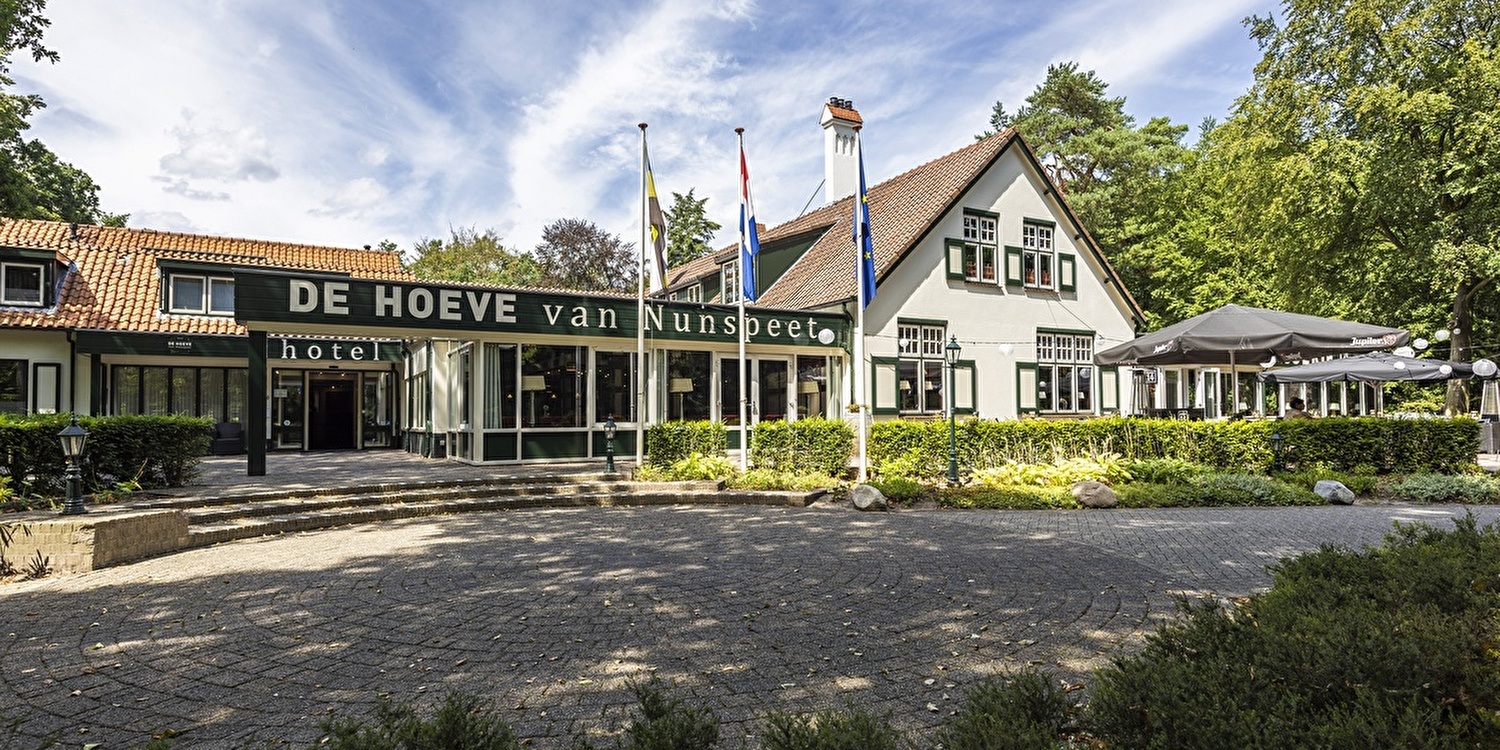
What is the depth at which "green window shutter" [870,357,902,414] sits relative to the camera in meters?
18.6

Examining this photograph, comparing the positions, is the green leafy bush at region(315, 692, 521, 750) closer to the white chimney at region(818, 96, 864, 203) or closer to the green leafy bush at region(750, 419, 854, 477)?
the green leafy bush at region(750, 419, 854, 477)

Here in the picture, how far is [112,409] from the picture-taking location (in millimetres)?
19375

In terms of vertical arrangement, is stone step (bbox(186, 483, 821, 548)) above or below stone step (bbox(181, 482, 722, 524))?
below

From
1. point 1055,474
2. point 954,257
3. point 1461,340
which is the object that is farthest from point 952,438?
point 1461,340

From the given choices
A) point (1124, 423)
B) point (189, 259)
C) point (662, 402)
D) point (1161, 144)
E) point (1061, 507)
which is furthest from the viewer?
point (1161, 144)

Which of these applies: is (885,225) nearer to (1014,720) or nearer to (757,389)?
(757,389)

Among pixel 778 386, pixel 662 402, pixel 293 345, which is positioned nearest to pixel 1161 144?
pixel 778 386

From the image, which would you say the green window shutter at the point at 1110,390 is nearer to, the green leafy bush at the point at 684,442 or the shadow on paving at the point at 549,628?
the green leafy bush at the point at 684,442

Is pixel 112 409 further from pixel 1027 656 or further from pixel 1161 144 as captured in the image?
pixel 1161 144

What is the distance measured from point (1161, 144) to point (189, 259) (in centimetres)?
3801

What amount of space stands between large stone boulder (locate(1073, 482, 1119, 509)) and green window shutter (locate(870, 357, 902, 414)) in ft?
25.2

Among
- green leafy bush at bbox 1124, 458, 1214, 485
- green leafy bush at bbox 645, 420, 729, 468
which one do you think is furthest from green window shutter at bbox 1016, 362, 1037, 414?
green leafy bush at bbox 645, 420, 729, 468

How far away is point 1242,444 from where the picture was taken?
43.3 feet

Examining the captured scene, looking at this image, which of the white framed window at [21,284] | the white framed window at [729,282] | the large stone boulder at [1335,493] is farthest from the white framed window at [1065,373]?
the white framed window at [21,284]
